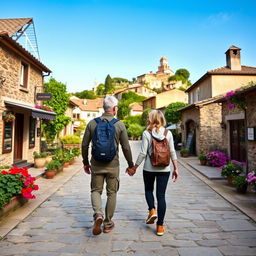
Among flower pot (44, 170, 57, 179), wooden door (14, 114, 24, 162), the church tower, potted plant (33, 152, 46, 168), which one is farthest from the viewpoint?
the church tower

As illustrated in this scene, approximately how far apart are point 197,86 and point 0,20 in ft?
51.1

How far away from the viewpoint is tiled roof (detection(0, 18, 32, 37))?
34.8 feet

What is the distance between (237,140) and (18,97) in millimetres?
9919

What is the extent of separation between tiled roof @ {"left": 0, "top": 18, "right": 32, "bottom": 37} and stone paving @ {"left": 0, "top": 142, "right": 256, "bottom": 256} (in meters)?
9.41

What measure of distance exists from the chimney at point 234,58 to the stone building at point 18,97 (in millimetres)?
14037

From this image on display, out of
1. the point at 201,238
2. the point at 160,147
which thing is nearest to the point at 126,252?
the point at 201,238

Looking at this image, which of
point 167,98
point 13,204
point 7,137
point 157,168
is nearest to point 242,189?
point 157,168

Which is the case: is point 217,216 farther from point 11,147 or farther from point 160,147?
point 11,147

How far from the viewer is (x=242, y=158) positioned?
363 inches

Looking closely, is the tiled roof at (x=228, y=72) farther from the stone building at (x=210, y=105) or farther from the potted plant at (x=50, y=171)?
the potted plant at (x=50, y=171)

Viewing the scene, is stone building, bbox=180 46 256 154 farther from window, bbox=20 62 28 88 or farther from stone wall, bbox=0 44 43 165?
window, bbox=20 62 28 88

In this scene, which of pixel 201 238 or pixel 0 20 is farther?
pixel 0 20

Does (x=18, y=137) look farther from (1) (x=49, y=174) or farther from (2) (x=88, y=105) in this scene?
(2) (x=88, y=105)

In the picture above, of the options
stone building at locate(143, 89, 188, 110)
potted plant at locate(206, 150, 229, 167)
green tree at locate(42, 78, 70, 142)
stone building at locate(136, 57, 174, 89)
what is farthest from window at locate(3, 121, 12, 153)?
stone building at locate(136, 57, 174, 89)
